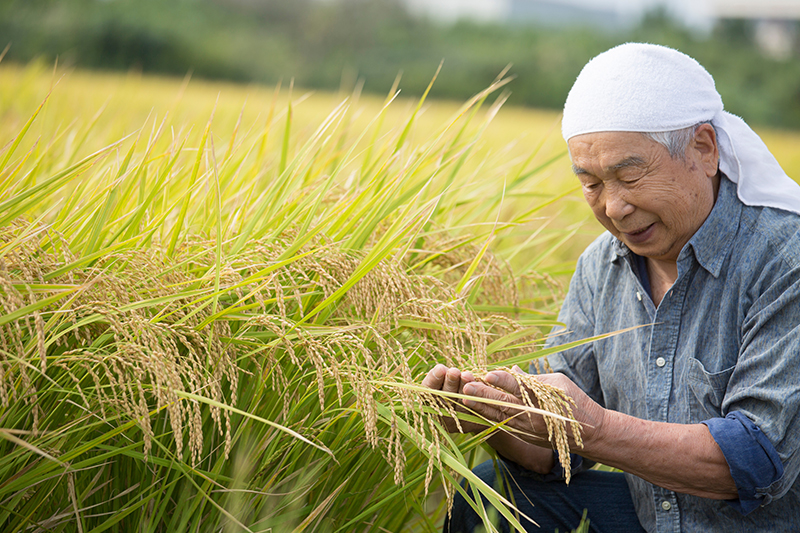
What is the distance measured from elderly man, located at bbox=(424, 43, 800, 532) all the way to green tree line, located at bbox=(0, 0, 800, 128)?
56.0ft

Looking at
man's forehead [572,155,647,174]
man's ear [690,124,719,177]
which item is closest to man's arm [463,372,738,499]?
man's forehead [572,155,647,174]

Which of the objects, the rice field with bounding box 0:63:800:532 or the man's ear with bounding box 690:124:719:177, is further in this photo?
Result: the man's ear with bounding box 690:124:719:177

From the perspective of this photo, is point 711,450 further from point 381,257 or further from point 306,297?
point 306,297

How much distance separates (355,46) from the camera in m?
34.2

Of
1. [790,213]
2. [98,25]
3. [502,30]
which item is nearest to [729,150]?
[790,213]

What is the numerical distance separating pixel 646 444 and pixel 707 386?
0.89 ft

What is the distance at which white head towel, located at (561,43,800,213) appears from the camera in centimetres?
159

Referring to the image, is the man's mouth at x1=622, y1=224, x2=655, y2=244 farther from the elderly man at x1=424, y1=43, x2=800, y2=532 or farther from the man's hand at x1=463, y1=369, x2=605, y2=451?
the man's hand at x1=463, y1=369, x2=605, y2=451

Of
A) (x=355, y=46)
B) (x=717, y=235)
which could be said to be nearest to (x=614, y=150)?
(x=717, y=235)

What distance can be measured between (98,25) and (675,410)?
23.9m

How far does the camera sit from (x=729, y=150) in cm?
169

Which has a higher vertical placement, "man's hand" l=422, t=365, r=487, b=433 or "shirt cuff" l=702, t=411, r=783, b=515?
"shirt cuff" l=702, t=411, r=783, b=515

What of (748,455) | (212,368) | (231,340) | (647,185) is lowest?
(212,368)

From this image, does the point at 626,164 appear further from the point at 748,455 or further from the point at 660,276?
the point at 748,455
